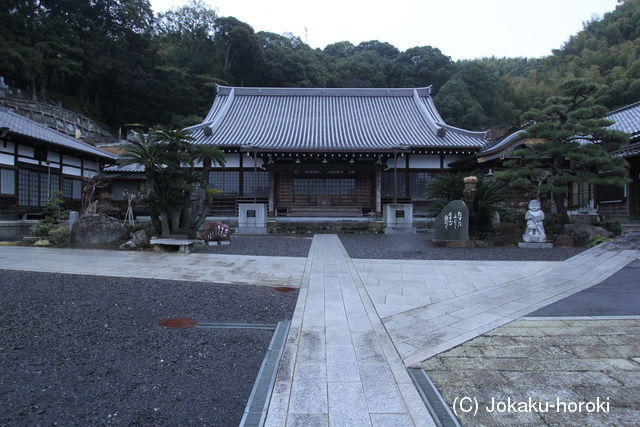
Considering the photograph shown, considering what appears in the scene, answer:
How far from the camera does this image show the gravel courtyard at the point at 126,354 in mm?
2414

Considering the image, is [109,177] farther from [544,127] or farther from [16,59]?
[544,127]

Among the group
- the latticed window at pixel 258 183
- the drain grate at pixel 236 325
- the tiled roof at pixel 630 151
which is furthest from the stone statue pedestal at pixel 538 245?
the latticed window at pixel 258 183

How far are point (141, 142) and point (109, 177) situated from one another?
41.8 feet

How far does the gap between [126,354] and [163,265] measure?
182 inches

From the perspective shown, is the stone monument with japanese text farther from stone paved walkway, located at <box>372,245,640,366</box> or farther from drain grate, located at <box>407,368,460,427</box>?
drain grate, located at <box>407,368,460,427</box>

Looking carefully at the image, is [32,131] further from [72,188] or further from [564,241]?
[564,241]

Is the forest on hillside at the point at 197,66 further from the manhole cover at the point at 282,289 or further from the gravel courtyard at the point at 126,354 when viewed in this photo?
the gravel courtyard at the point at 126,354

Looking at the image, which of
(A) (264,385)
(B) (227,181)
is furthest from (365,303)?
(B) (227,181)

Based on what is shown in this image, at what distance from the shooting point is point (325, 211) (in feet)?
60.0

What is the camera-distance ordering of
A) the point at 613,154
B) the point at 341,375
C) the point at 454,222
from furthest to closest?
1. the point at 613,154
2. the point at 454,222
3. the point at 341,375

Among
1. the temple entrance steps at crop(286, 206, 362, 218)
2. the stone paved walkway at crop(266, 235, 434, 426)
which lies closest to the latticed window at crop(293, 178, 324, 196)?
the temple entrance steps at crop(286, 206, 362, 218)

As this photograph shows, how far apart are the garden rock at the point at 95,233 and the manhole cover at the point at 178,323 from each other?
304 inches

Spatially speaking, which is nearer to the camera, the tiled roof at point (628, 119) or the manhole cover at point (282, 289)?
the manhole cover at point (282, 289)

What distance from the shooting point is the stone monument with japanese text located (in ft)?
35.0
